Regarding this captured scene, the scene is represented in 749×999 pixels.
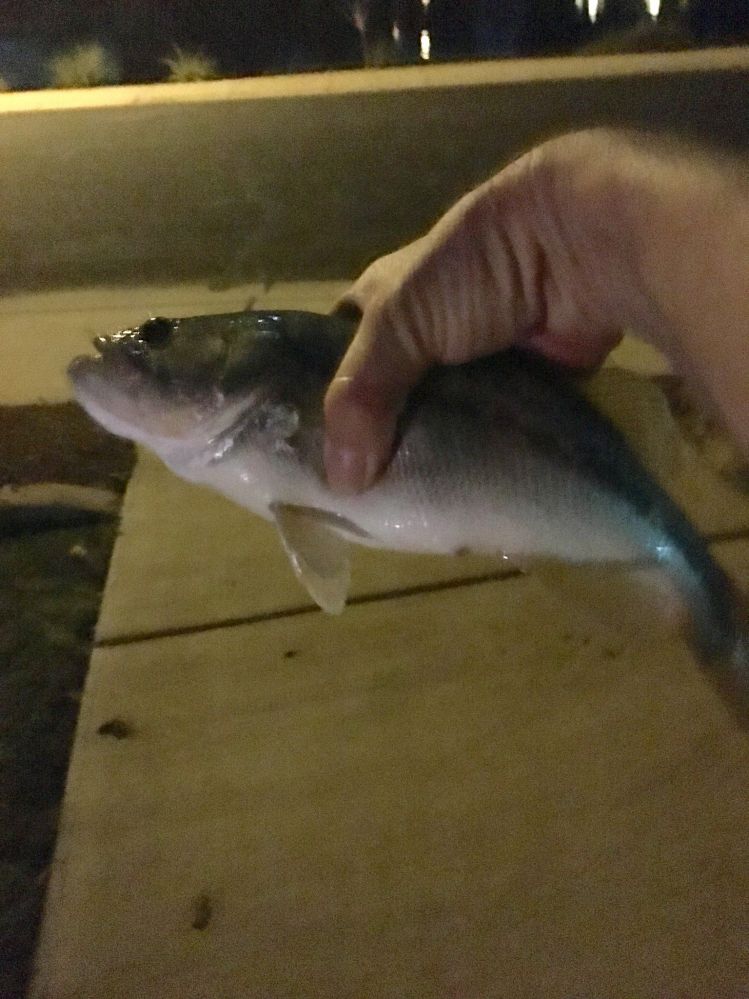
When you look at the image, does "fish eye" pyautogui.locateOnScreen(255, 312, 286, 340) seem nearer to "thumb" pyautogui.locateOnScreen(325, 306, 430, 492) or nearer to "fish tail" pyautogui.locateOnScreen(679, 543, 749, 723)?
"thumb" pyautogui.locateOnScreen(325, 306, 430, 492)

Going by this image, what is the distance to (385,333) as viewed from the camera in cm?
87

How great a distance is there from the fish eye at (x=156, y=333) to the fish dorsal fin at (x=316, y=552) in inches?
8.0

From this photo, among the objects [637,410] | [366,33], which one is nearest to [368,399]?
[637,410]

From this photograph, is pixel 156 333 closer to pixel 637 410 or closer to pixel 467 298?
pixel 467 298

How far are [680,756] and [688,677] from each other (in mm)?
109

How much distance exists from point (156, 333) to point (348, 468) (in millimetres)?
246

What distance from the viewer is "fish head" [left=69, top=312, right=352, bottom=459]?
87 cm

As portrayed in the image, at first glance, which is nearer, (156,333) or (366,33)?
(156,333)

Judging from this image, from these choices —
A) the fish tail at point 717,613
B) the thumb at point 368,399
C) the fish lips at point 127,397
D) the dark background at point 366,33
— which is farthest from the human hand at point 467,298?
the dark background at point 366,33

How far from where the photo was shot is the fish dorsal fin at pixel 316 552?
868 mm

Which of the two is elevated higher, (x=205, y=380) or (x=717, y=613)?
(x=205, y=380)

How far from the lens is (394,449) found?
88 cm

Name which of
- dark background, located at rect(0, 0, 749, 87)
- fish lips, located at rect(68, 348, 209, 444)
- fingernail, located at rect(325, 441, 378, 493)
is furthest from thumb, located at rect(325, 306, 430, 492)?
dark background, located at rect(0, 0, 749, 87)

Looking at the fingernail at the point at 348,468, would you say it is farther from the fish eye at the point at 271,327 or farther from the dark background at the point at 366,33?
the dark background at the point at 366,33
